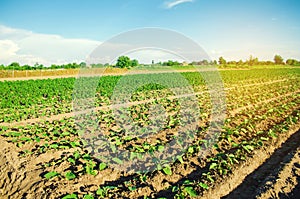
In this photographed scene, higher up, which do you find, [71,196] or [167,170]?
[167,170]

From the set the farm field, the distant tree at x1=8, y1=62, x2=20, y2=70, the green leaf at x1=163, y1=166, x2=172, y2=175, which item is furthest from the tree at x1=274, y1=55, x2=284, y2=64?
the green leaf at x1=163, y1=166, x2=172, y2=175

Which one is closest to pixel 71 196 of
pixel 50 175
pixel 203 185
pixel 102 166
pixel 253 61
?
pixel 50 175

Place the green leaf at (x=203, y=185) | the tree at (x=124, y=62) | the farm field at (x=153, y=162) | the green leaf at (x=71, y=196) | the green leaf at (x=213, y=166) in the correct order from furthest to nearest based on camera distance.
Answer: the tree at (x=124, y=62) → the green leaf at (x=213, y=166) → the farm field at (x=153, y=162) → the green leaf at (x=203, y=185) → the green leaf at (x=71, y=196)

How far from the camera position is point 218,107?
11.9 meters

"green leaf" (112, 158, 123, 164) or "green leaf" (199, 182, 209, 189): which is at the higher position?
"green leaf" (112, 158, 123, 164)

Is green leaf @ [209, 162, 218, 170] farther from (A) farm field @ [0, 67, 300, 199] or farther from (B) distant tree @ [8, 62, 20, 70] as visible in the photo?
(B) distant tree @ [8, 62, 20, 70]

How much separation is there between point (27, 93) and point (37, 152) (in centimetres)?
1263

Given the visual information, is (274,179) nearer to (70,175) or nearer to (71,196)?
(71,196)

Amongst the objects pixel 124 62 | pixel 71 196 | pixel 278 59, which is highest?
pixel 278 59

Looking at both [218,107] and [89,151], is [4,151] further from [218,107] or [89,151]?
[218,107]

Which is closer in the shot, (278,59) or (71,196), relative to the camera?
(71,196)

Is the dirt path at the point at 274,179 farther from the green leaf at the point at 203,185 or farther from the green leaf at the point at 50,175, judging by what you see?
the green leaf at the point at 50,175

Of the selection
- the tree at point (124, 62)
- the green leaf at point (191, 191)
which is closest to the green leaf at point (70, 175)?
the green leaf at point (191, 191)

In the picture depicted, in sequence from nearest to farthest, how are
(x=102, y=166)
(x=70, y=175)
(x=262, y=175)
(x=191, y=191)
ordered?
1. (x=191, y=191)
2. (x=70, y=175)
3. (x=102, y=166)
4. (x=262, y=175)
